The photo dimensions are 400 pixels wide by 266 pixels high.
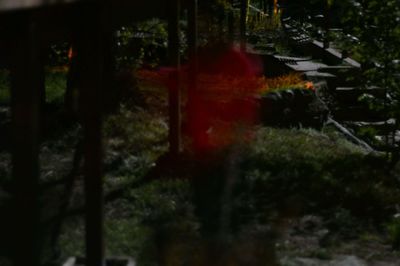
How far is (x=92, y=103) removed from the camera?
4.86 metres

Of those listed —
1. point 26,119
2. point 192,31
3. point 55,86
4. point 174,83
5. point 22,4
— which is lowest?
point 55,86

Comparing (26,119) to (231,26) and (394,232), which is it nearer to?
(394,232)

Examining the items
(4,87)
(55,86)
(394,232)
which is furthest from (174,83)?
(4,87)

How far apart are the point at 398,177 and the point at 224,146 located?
1.72m

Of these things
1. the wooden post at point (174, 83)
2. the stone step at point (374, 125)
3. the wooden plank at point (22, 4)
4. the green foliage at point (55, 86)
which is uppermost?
the wooden plank at point (22, 4)

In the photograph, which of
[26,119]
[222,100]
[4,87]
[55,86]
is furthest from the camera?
[55,86]

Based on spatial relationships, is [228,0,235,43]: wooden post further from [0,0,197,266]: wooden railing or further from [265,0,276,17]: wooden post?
[0,0,197,266]: wooden railing

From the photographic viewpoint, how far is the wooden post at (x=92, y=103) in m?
4.76

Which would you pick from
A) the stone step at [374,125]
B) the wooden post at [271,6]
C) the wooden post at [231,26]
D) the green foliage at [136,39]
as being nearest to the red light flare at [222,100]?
the wooden post at [231,26]

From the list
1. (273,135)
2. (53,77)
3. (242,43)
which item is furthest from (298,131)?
(53,77)

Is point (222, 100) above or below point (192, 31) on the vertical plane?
below

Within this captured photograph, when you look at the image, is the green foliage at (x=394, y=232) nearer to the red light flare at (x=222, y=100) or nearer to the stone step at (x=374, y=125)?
the red light flare at (x=222, y=100)

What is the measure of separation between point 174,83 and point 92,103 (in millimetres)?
3892

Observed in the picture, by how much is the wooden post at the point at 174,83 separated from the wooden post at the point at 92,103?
3675 mm
